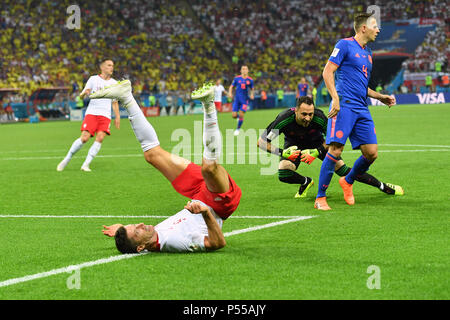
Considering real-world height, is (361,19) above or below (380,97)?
above

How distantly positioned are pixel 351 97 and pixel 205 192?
11.5 ft

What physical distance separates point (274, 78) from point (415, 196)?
45.7 m

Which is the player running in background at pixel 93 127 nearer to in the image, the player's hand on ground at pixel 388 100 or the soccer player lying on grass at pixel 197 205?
the player's hand on ground at pixel 388 100

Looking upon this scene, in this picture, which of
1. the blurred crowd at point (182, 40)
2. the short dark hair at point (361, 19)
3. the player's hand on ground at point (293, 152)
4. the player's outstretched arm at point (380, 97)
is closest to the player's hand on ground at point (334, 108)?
the player's hand on ground at point (293, 152)

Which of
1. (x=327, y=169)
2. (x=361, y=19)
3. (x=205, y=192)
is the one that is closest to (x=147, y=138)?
(x=205, y=192)

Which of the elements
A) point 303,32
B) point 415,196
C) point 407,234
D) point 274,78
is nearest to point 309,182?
point 415,196

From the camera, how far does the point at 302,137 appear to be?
10219 mm

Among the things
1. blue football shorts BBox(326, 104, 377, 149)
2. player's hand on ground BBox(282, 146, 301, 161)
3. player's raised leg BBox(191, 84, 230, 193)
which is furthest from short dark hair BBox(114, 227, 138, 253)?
blue football shorts BBox(326, 104, 377, 149)

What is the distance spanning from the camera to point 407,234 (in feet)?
22.8

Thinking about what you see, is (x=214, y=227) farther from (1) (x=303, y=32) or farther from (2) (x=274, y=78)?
(1) (x=303, y=32)

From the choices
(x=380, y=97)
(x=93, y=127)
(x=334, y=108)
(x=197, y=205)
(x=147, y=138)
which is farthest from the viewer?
(x=93, y=127)

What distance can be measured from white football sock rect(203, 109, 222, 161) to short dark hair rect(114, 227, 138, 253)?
1.01m

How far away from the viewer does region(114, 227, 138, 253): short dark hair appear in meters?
6.09

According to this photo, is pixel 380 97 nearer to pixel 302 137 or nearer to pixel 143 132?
pixel 302 137
